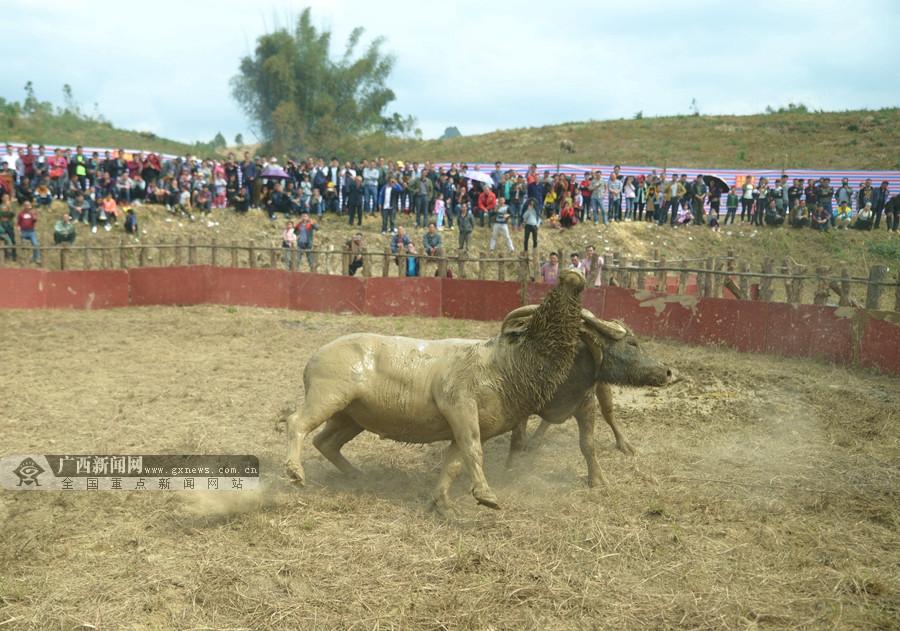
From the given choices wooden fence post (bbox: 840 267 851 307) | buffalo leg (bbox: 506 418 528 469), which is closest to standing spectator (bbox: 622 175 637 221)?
wooden fence post (bbox: 840 267 851 307)

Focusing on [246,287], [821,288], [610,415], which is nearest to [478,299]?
[246,287]

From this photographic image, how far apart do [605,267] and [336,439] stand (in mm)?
9356

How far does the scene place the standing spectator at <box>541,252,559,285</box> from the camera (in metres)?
15.9

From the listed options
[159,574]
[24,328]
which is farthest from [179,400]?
[24,328]

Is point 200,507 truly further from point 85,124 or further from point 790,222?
point 85,124

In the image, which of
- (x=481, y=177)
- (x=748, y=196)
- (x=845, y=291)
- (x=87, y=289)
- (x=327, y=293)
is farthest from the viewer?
(x=748, y=196)

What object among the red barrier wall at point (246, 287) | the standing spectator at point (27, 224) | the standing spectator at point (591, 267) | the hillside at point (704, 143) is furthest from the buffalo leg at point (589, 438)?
the hillside at point (704, 143)

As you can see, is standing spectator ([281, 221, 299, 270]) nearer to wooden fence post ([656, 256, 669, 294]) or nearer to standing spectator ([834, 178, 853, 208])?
wooden fence post ([656, 256, 669, 294])

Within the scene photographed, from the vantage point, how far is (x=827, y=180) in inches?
1017

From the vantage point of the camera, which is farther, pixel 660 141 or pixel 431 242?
pixel 660 141

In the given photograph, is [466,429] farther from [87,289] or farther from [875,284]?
[87,289]

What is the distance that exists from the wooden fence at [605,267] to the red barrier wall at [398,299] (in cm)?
63

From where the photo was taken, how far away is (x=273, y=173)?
2344cm

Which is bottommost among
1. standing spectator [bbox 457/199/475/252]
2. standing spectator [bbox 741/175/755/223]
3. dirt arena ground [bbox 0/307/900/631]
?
dirt arena ground [bbox 0/307/900/631]
